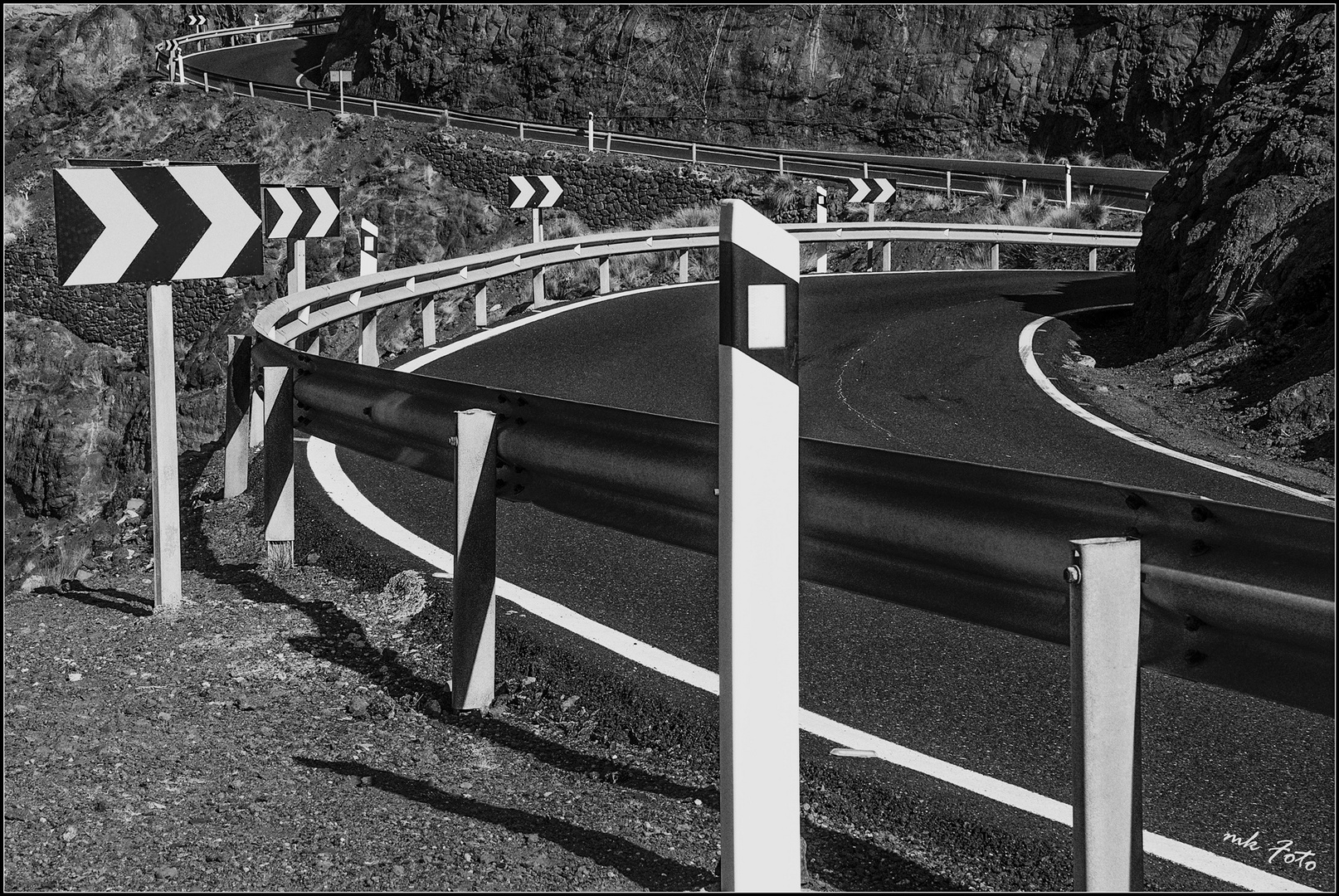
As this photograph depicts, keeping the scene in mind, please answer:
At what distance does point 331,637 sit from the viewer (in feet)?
17.8

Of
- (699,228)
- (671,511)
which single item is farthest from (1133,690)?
(699,228)

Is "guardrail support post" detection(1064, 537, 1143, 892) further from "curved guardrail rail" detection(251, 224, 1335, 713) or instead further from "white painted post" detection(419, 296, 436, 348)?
"white painted post" detection(419, 296, 436, 348)

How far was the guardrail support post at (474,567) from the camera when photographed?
4602mm

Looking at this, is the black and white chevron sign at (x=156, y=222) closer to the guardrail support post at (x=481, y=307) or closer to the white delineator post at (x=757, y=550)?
the white delineator post at (x=757, y=550)

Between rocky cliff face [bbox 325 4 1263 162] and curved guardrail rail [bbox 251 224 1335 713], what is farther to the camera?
rocky cliff face [bbox 325 4 1263 162]

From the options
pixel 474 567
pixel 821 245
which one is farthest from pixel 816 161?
pixel 474 567

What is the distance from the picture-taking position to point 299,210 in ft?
44.8

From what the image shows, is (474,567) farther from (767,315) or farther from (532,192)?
(532,192)

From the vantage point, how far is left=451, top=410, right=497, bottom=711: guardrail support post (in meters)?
4.60

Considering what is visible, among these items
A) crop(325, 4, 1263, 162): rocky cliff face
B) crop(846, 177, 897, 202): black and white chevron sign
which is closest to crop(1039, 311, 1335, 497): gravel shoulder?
crop(846, 177, 897, 202): black and white chevron sign

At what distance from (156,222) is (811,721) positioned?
12.4 ft

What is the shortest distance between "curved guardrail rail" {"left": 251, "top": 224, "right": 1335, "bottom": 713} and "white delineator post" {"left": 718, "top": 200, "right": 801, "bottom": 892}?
546 mm

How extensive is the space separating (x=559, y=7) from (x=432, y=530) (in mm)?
52528

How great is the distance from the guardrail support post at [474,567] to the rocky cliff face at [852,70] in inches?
1746
